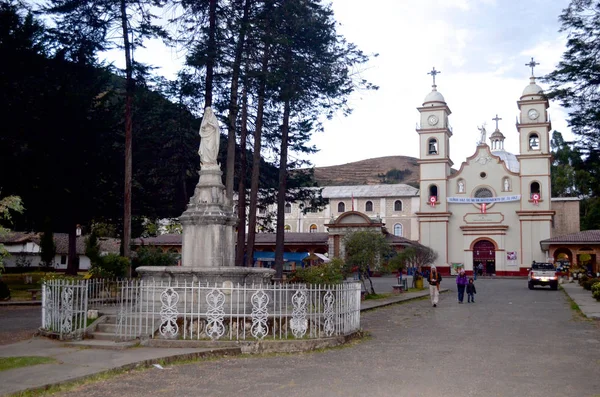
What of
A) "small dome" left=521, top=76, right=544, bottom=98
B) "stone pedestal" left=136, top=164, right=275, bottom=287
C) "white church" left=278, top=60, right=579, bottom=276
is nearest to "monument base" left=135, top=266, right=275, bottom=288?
"stone pedestal" left=136, top=164, right=275, bottom=287

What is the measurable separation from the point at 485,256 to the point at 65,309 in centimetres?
5217

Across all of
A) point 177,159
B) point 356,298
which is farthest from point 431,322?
point 177,159

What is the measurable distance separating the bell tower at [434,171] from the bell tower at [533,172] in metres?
7.08

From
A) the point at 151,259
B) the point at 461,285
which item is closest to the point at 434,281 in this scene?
the point at 461,285

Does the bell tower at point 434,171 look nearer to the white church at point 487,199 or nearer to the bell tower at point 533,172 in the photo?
the white church at point 487,199

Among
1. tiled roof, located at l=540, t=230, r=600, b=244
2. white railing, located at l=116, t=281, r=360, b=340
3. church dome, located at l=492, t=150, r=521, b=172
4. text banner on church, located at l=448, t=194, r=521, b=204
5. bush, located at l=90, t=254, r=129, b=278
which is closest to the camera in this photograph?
white railing, located at l=116, t=281, r=360, b=340

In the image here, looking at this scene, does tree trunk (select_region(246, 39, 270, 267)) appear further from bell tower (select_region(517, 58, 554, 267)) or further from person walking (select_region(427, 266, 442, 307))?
bell tower (select_region(517, 58, 554, 267))

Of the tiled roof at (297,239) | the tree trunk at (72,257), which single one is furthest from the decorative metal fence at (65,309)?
the tiled roof at (297,239)

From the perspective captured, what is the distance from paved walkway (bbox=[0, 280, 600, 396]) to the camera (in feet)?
26.4

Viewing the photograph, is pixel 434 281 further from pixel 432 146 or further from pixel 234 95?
pixel 432 146

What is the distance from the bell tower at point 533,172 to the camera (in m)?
56.4

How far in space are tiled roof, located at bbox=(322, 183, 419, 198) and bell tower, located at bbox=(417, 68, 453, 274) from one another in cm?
1007

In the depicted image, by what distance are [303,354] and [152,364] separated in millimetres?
2755

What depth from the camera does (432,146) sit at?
6072cm
